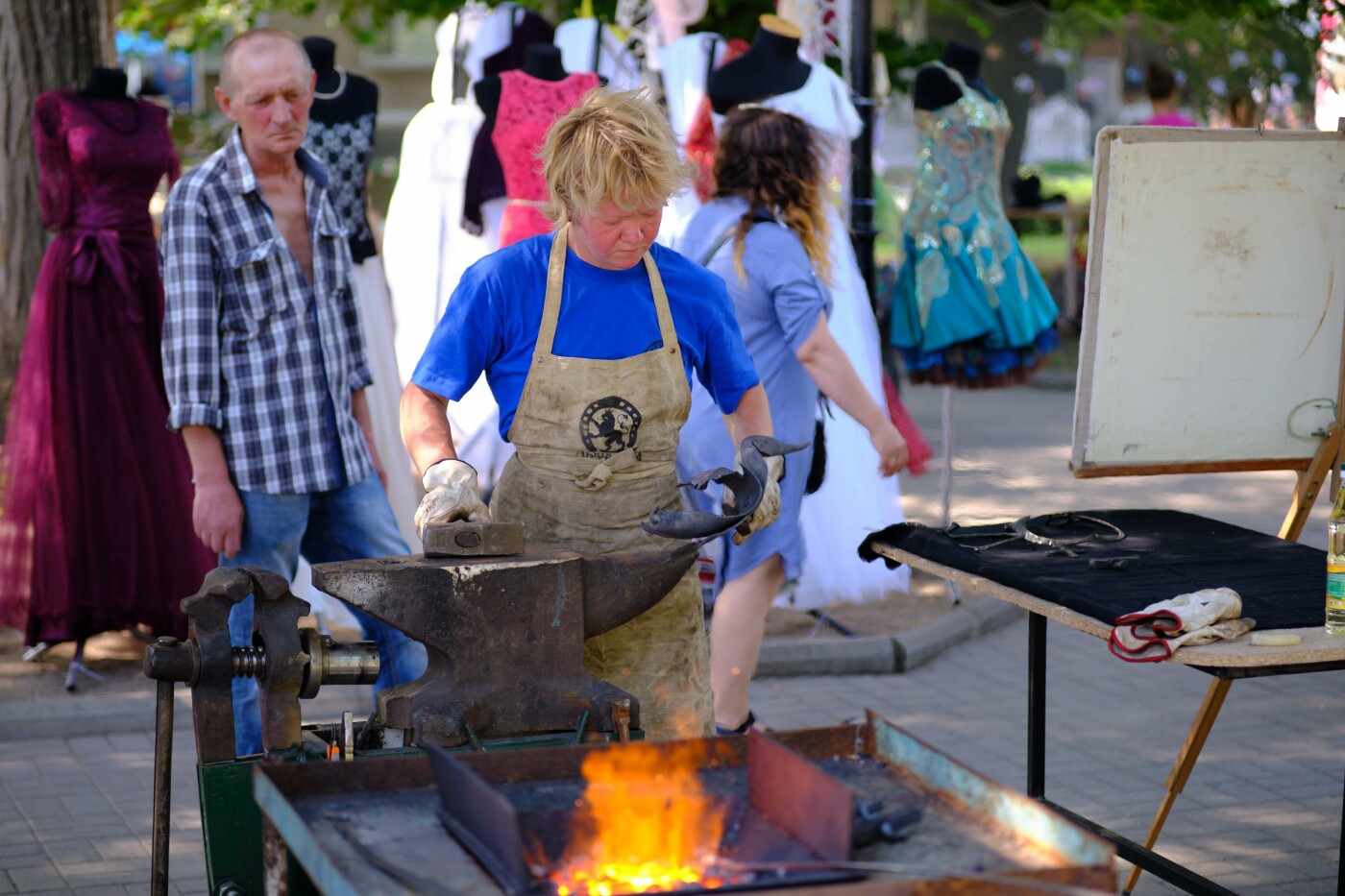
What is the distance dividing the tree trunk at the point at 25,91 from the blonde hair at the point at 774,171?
317 cm

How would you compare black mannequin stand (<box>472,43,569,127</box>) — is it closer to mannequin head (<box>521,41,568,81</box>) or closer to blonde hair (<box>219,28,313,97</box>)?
mannequin head (<box>521,41,568,81</box>)

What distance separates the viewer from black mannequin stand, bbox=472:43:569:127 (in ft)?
21.6

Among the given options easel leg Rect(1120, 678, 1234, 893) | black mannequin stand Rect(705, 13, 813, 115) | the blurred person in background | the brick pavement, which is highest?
the blurred person in background

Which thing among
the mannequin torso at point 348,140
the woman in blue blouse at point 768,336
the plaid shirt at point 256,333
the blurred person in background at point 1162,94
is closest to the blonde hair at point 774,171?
the woman in blue blouse at point 768,336

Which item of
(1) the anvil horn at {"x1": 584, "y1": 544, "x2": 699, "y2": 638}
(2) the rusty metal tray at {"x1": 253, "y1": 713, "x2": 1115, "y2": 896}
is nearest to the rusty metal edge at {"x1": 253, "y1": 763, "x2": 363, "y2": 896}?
(2) the rusty metal tray at {"x1": 253, "y1": 713, "x2": 1115, "y2": 896}

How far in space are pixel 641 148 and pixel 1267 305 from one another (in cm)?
181

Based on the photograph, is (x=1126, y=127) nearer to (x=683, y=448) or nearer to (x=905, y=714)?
(x=683, y=448)

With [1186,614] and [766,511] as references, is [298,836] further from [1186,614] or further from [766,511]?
[1186,614]

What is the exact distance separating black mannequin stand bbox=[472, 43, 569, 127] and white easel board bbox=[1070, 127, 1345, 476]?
3418 millimetres

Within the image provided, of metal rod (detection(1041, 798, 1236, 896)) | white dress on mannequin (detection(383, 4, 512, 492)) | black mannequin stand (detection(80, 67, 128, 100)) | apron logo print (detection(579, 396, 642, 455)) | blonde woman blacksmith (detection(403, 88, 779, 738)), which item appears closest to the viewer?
blonde woman blacksmith (detection(403, 88, 779, 738))

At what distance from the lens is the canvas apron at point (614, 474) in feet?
10.0

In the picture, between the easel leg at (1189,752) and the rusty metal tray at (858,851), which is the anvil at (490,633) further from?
the easel leg at (1189,752)

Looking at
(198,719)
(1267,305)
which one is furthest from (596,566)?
(1267,305)

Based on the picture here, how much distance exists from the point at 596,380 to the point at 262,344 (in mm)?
1184
